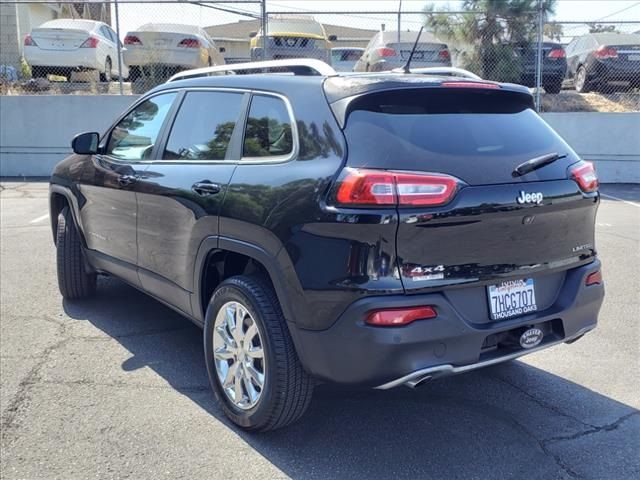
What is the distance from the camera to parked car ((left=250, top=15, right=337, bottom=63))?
13.3m

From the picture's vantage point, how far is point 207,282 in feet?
13.1

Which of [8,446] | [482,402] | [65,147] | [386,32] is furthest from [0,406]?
[386,32]

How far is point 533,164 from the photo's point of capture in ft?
11.1

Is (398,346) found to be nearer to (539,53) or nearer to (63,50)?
(539,53)

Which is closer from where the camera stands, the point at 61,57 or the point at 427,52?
the point at 427,52

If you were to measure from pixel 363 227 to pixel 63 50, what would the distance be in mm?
13017

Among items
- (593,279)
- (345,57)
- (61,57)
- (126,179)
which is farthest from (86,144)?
(345,57)

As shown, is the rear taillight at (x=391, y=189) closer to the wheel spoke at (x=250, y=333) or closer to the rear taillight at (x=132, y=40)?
the wheel spoke at (x=250, y=333)

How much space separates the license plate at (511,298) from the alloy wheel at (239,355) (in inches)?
45.5

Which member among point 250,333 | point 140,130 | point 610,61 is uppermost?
point 610,61

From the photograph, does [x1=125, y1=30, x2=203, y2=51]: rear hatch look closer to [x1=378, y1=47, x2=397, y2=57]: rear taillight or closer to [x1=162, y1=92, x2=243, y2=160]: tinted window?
[x1=378, y1=47, x2=397, y2=57]: rear taillight

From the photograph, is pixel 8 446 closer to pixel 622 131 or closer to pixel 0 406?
pixel 0 406

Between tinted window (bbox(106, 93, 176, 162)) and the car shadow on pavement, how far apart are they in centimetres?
144

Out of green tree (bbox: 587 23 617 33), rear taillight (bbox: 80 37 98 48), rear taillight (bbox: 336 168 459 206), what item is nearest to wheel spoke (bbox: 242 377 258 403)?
rear taillight (bbox: 336 168 459 206)
